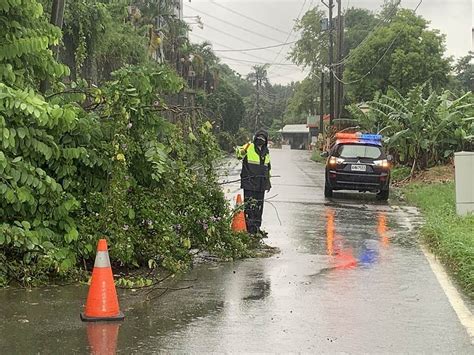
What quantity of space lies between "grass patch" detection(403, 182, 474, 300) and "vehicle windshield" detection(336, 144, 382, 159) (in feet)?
6.71

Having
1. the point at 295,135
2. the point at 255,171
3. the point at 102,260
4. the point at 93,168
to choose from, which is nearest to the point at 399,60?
the point at 255,171

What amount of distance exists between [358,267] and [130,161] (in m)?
3.20

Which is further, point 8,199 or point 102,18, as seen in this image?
point 102,18

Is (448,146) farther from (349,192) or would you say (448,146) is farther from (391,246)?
(391,246)

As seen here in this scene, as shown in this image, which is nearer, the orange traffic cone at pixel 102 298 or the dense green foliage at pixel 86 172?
the orange traffic cone at pixel 102 298

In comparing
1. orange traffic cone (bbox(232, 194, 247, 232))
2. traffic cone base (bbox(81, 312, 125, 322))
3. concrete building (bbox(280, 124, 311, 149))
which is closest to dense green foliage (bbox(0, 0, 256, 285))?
orange traffic cone (bbox(232, 194, 247, 232))

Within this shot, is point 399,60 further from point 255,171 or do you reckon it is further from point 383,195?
point 255,171

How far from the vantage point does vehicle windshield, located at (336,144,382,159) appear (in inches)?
691

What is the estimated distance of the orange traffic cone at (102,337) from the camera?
5.15m

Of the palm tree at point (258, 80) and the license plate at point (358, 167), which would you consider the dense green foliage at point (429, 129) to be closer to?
the license plate at point (358, 167)

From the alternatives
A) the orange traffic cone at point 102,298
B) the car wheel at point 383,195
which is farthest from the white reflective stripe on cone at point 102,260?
the car wheel at point 383,195

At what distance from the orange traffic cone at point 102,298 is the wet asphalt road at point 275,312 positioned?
0.13 meters

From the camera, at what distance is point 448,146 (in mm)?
24109

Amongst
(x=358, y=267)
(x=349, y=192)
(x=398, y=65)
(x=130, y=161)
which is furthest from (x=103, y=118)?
(x=398, y=65)
